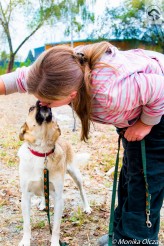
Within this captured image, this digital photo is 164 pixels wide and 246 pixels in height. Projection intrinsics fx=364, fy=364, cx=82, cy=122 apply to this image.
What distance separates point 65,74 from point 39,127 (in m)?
1.06

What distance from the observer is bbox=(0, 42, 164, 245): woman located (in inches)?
68.3

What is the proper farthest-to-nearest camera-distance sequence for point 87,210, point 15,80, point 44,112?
point 87,210 → point 44,112 → point 15,80

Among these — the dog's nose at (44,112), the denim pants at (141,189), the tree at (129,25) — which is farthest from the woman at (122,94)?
the tree at (129,25)

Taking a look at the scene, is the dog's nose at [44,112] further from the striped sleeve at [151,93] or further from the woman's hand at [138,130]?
the striped sleeve at [151,93]

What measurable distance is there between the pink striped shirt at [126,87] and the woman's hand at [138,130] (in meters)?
0.05

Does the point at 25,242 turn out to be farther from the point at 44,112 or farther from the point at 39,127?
the point at 44,112

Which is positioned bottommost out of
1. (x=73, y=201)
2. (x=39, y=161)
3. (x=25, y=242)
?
(x=73, y=201)

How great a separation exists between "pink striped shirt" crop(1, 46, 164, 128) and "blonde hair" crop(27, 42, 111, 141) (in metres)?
0.05

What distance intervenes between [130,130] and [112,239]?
77 centimetres

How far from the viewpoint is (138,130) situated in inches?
80.5

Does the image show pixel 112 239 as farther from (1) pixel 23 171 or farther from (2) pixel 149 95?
(2) pixel 149 95

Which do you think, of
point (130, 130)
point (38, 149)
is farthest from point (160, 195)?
point (38, 149)

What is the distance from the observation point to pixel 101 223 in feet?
10.2

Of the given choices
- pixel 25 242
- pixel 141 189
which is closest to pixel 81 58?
pixel 141 189
